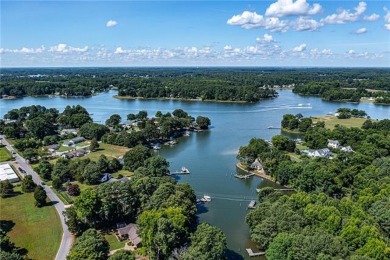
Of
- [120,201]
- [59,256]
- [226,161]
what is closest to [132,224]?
[120,201]

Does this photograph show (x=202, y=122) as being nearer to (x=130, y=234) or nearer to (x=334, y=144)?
(x=334, y=144)

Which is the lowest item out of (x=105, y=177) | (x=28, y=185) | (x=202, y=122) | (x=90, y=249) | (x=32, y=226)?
(x=32, y=226)

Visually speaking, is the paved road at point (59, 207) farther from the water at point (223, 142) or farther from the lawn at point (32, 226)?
the water at point (223, 142)

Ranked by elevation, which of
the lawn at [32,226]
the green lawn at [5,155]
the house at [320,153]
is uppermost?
the house at [320,153]

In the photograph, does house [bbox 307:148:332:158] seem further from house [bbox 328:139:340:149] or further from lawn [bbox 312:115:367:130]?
lawn [bbox 312:115:367:130]

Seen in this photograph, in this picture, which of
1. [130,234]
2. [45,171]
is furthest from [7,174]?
[130,234]

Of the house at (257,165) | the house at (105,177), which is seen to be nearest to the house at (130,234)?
the house at (105,177)
